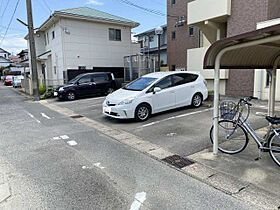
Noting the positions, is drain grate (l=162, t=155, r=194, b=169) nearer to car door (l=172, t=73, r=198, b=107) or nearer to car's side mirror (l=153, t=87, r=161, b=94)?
car's side mirror (l=153, t=87, r=161, b=94)

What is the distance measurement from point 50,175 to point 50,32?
18.2 m

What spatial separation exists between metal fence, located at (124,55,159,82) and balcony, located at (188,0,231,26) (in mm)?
3678

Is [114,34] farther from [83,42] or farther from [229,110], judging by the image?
[229,110]

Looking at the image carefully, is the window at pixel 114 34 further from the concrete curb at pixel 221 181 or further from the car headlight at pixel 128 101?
the concrete curb at pixel 221 181

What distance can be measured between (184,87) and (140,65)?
6.56 m

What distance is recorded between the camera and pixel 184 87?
809cm

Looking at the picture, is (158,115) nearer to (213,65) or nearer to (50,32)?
(213,65)

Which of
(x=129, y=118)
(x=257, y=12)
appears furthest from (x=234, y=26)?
(x=129, y=118)

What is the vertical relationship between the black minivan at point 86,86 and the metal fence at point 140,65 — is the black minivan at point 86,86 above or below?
below

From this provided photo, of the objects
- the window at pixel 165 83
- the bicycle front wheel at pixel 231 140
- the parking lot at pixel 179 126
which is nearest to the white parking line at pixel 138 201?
the parking lot at pixel 179 126

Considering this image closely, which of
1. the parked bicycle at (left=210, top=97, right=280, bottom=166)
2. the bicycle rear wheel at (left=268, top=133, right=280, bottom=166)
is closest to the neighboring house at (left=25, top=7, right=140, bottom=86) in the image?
the parked bicycle at (left=210, top=97, right=280, bottom=166)

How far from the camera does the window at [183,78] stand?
314 inches

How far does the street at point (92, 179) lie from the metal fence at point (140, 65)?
904cm

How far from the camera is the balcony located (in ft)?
33.6
